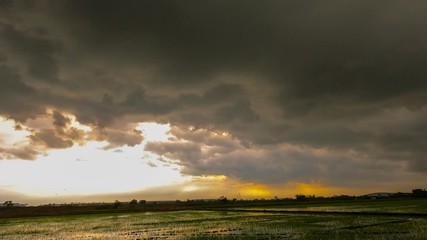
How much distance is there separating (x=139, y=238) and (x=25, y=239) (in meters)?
11.7

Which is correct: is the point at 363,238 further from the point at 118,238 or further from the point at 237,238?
the point at 118,238

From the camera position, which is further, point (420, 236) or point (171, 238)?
point (171, 238)

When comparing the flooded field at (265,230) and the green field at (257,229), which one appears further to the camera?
the green field at (257,229)

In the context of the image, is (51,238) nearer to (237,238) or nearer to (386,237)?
(237,238)

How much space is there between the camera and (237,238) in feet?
87.5

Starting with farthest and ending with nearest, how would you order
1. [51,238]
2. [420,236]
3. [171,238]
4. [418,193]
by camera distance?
[418,193] → [51,238] → [171,238] → [420,236]

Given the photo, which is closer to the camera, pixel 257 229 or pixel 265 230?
pixel 265 230

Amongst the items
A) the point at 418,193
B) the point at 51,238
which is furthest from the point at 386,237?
the point at 418,193

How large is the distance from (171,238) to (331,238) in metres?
11.9

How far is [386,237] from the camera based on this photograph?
23625 mm

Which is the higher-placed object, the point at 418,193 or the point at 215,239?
the point at 418,193

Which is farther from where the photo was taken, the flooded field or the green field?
the green field

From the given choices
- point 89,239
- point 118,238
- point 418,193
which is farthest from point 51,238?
point 418,193

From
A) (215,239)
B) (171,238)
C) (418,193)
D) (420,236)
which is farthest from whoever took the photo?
(418,193)
